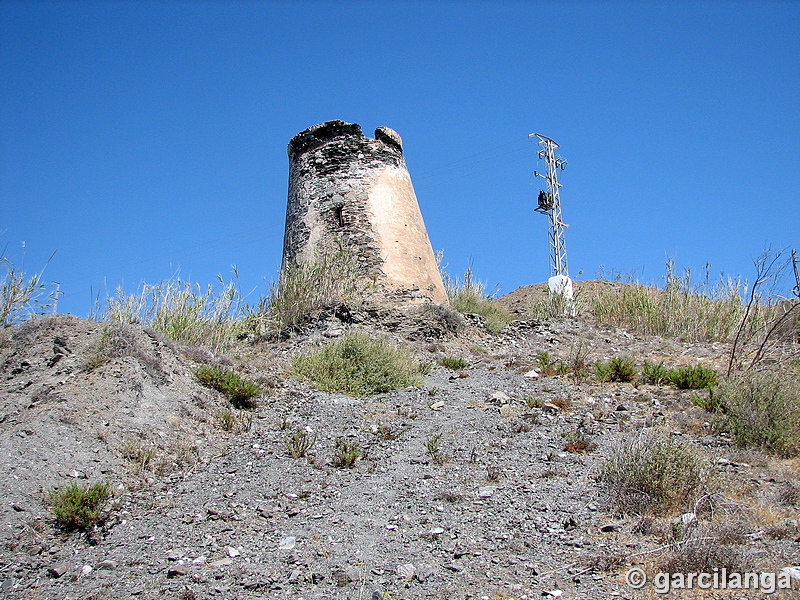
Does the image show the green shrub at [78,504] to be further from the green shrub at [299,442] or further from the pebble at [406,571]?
the pebble at [406,571]

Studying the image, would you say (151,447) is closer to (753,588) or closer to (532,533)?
(532,533)

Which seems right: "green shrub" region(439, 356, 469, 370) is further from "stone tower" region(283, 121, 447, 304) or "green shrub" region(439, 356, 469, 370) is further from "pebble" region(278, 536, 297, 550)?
"pebble" region(278, 536, 297, 550)

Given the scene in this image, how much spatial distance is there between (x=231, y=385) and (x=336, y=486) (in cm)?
242

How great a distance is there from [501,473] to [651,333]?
8.49 metres

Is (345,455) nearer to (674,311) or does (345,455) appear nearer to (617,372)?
(617,372)

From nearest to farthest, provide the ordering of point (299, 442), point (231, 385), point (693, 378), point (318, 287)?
point (299, 442) → point (231, 385) → point (693, 378) → point (318, 287)

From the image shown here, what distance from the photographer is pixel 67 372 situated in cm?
595

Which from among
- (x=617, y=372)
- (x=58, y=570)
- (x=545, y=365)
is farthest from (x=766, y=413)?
(x=58, y=570)

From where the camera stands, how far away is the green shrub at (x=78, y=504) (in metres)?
4.03

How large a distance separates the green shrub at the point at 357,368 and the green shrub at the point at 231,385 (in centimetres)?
97

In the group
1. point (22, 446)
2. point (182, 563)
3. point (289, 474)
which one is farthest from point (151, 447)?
point (182, 563)

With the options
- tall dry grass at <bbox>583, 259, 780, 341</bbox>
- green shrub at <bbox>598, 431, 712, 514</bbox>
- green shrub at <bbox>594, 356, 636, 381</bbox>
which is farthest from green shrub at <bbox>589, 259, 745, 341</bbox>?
green shrub at <bbox>598, 431, 712, 514</bbox>

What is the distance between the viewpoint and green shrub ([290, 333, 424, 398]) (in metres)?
7.54

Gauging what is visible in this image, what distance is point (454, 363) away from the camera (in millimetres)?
9195
